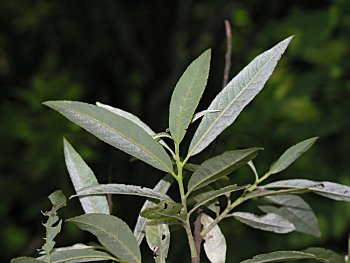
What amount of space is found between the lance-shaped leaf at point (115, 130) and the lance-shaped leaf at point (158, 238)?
0.05m

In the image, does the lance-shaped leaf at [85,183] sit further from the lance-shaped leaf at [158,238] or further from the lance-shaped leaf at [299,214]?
the lance-shaped leaf at [299,214]

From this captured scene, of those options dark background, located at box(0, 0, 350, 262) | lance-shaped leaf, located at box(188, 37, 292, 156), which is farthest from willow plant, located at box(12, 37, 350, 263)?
dark background, located at box(0, 0, 350, 262)

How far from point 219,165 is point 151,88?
1.21 m

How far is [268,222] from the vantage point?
1.33ft

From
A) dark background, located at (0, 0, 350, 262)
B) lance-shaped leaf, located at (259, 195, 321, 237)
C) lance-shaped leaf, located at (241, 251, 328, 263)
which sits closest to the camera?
lance-shaped leaf, located at (241, 251, 328, 263)

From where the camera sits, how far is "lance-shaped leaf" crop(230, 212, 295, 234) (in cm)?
41

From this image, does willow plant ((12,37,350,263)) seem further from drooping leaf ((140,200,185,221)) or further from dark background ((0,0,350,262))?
dark background ((0,0,350,262))

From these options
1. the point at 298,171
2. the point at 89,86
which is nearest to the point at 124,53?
the point at 89,86

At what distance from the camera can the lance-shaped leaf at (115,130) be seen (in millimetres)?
316

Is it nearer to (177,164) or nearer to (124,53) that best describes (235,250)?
(124,53)

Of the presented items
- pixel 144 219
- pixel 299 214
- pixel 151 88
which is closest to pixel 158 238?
pixel 144 219

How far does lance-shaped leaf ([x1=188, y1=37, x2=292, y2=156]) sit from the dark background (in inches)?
23.1

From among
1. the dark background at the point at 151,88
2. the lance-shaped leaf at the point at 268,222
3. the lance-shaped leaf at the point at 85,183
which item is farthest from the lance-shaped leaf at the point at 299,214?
the dark background at the point at 151,88

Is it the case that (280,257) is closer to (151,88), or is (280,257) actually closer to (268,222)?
(268,222)
